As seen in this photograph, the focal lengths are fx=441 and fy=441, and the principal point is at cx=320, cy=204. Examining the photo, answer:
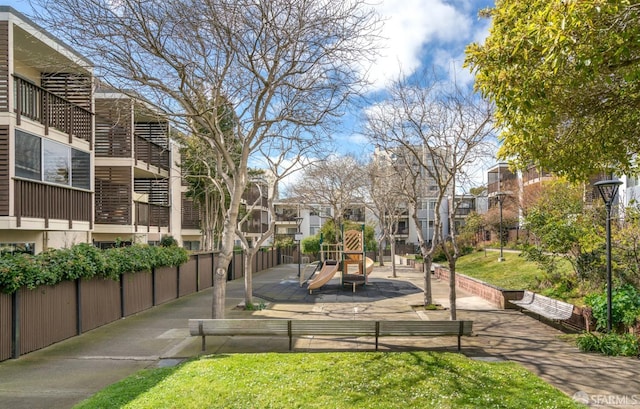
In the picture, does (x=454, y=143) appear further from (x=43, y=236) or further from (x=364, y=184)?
(x=364, y=184)

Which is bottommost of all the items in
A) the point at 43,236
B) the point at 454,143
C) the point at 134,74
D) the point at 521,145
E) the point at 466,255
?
the point at 466,255

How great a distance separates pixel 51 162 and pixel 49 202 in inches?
54.8

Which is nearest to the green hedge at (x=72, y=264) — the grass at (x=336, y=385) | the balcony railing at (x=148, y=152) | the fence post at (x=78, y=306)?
the fence post at (x=78, y=306)

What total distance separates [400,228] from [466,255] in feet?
100

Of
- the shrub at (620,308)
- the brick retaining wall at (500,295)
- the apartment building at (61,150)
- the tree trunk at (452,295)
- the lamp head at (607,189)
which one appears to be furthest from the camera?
the apartment building at (61,150)

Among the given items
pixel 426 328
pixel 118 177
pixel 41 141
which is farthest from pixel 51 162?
pixel 426 328

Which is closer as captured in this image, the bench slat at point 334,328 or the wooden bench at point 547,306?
the bench slat at point 334,328

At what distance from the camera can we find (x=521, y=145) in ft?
22.8

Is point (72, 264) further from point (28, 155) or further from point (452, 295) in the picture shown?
point (452, 295)

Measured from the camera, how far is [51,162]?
14148 millimetres

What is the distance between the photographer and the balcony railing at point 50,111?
502 inches

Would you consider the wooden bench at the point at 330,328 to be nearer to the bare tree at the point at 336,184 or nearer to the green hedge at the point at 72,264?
the green hedge at the point at 72,264

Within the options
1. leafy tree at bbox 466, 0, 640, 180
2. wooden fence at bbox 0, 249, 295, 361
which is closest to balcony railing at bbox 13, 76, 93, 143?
wooden fence at bbox 0, 249, 295, 361

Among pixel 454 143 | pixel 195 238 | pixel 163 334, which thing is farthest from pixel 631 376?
pixel 195 238
